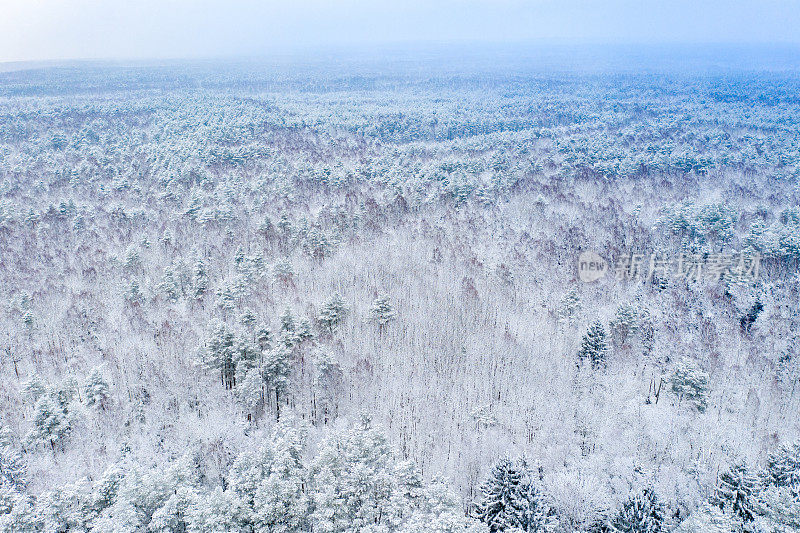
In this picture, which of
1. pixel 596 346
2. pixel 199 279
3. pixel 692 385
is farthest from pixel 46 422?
pixel 692 385

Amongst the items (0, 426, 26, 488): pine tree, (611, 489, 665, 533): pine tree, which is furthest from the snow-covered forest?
(0, 426, 26, 488): pine tree

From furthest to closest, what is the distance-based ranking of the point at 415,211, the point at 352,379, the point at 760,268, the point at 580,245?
the point at 415,211, the point at 580,245, the point at 760,268, the point at 352,379

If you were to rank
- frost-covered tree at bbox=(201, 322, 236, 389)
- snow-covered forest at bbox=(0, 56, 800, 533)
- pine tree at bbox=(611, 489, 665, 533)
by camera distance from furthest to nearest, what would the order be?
frost-covered tree at bbox=(201, 322, 236, 389), snow-covered forest at bbox=(0, 56, 800, 533), pine tree at bbox=(611, 489, 665, 533)

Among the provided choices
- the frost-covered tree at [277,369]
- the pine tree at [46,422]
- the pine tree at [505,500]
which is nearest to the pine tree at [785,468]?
the pine tree at [505,500]

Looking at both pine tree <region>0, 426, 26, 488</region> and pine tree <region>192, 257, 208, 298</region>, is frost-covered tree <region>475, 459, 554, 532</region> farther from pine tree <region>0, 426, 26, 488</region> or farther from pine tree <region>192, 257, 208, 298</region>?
pine tree <region>192, 257, 208, 298</region>

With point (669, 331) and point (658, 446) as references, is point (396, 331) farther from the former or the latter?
point (669, 331)

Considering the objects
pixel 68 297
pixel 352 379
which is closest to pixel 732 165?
pixel 352 379

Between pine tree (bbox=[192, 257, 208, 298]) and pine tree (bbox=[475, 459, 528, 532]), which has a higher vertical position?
pine tree (bbox=[192, 257, 208, 298])
